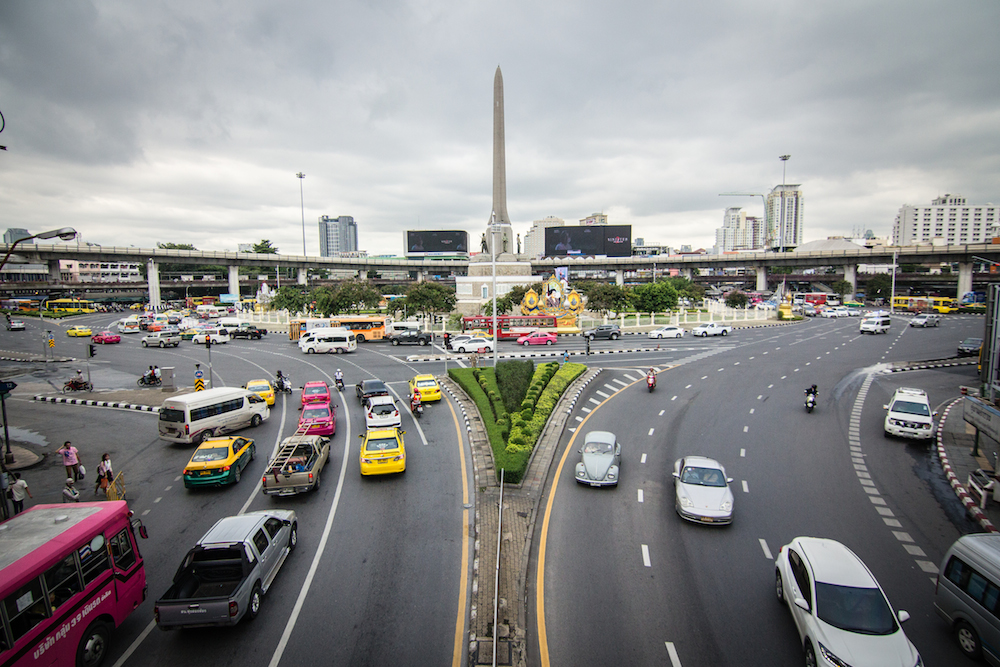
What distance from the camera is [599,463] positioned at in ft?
51.6

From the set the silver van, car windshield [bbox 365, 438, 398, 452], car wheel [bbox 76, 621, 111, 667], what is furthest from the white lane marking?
car windshield [bbox 365, 438, 398, 452]

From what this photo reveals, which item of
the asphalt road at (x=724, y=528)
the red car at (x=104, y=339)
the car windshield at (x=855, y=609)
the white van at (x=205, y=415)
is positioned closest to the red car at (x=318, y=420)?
the white van at (x=205, y=415)

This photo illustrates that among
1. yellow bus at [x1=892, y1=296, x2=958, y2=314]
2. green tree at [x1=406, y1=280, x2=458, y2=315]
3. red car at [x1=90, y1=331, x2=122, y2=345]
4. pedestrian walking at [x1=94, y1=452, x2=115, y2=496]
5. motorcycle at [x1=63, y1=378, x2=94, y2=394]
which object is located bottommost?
motorcycle at [x1=63, y1=378, x2=94, y2=394]

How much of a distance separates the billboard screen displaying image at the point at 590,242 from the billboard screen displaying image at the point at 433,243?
2146cm

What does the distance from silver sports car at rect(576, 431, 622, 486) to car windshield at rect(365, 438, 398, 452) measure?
19.5 feet

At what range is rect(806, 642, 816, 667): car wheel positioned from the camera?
8.07 m

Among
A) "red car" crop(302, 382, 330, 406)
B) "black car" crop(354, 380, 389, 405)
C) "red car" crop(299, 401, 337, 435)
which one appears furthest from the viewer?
"black car" crop(354, 380, 389, 405)

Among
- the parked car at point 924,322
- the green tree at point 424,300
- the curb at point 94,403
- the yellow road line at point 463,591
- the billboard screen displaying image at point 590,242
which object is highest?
the billboard screen displaying image at point 590,242

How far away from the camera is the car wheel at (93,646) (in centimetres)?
815

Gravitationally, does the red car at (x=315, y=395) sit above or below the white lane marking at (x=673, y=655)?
above

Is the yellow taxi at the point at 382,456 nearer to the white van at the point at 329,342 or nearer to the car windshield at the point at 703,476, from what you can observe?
the car windshield at the point at 703,476

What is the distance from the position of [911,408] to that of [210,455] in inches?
1024

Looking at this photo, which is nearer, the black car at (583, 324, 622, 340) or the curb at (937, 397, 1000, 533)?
the curb at (937, 397, 1000, 533)

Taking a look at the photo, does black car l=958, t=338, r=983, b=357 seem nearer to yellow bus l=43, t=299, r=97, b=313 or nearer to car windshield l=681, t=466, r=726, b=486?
car windshield l=681, t=466, r=726, b=486
